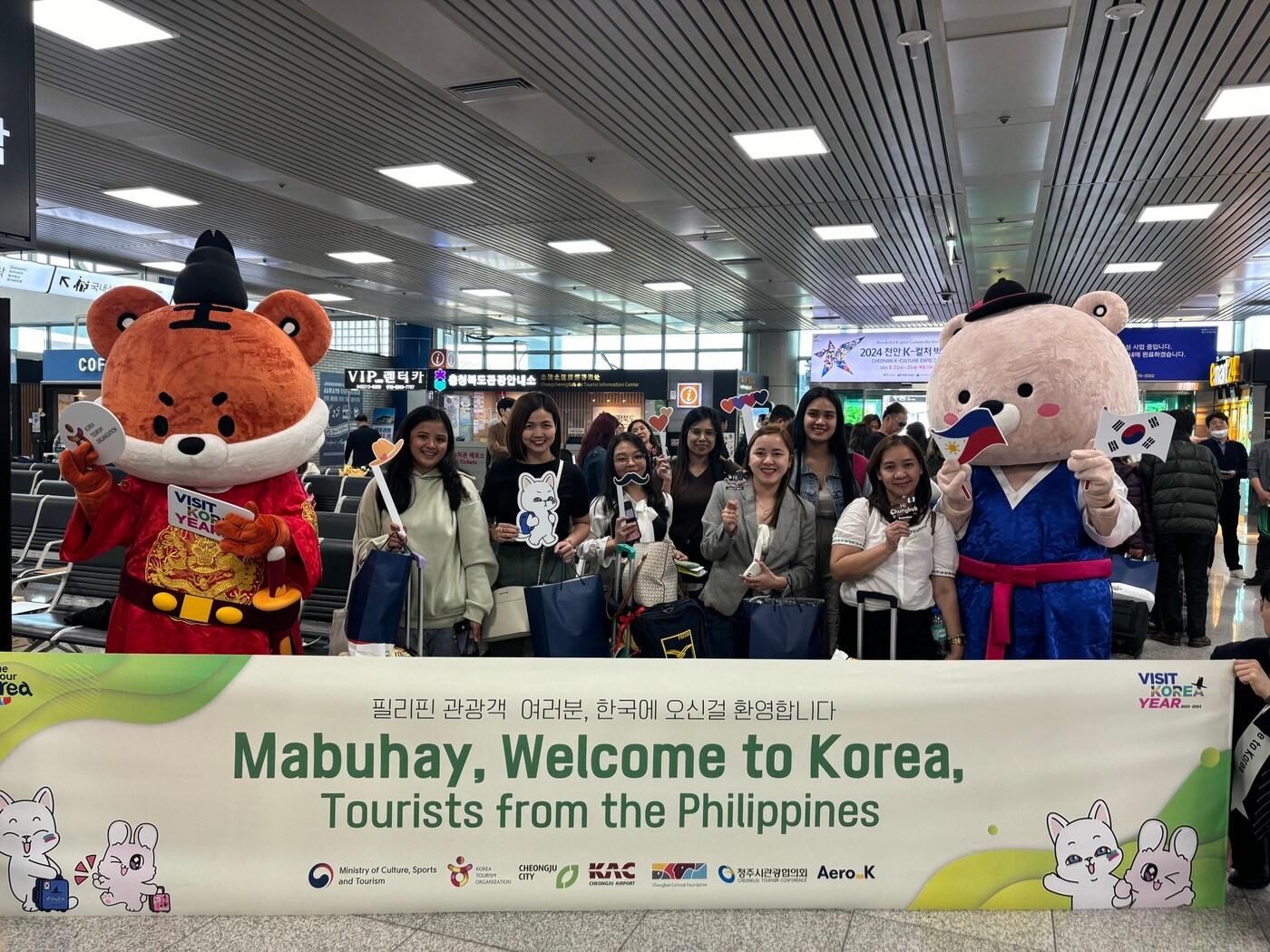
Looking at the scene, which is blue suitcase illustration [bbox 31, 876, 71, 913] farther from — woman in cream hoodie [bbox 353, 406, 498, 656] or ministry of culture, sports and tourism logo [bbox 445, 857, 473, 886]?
woman in cream hoodie [bbox 353, 406, 498, 656]

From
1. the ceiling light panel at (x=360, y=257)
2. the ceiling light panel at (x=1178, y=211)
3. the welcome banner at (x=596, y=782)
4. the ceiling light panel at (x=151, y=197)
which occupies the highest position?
the ceiling light panel at (x=360, y=257)

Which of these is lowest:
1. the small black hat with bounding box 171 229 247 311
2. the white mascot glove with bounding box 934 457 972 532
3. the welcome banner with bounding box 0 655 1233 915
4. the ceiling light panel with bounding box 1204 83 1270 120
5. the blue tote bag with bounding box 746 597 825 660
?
the welcome banner with bounding box 0 655 1233 915

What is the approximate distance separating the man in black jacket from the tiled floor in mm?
4476

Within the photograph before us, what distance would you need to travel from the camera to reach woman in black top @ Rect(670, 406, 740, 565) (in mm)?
4172

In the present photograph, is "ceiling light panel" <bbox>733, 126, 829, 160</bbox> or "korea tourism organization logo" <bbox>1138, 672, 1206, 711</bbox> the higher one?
"ceiling light panel" <bbox>733, 126, 829, 160</bbox>

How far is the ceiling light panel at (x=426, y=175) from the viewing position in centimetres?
843

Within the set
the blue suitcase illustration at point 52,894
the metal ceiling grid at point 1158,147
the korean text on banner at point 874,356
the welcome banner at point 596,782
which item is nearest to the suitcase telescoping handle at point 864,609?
the welcome banner at point 596,782

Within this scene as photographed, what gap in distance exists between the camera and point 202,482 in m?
2.97

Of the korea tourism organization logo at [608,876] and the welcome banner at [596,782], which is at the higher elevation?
the welcome banner at [596,782]

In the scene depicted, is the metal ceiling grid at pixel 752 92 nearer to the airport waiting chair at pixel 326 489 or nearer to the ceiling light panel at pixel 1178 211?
the ceiling light panel at pixel 1178 211

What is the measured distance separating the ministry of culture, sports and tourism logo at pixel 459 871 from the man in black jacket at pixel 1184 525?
5.73 meters

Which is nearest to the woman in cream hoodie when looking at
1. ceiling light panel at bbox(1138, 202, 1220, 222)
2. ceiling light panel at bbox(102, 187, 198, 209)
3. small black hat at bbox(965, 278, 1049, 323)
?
small black hat at bbox(965, 278, 1049, 323)

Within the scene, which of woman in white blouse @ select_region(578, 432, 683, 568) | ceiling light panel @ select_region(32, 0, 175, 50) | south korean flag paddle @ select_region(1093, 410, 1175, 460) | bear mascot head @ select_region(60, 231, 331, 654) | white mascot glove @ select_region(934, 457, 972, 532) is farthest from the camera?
ceiling light panel @ select_region(32, 0, 175, 50)

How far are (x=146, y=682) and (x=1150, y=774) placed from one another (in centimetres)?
266
